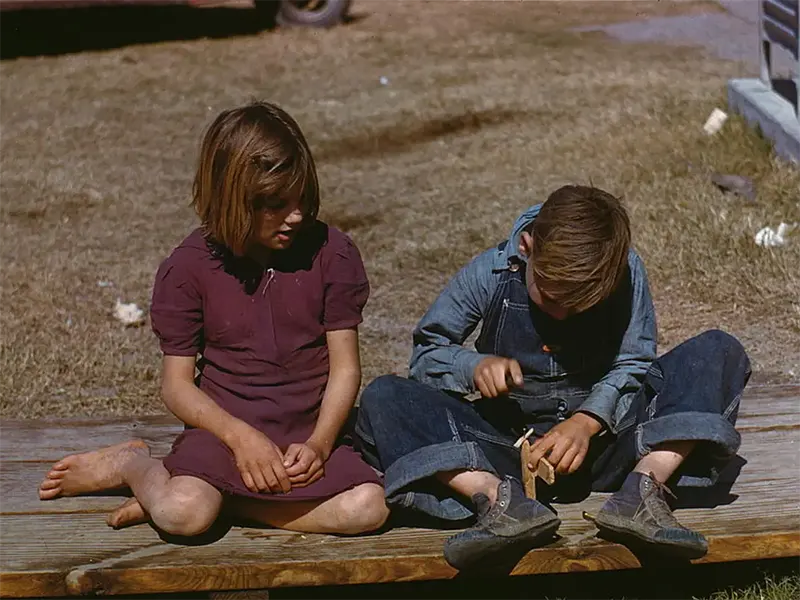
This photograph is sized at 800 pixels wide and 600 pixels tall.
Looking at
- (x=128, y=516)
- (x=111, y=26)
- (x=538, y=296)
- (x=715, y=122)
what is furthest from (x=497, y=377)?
(x=111, y=26)

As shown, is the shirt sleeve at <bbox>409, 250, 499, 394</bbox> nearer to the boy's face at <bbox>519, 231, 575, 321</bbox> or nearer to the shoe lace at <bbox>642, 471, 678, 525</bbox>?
the boy's face at <bbox>519, 231, 575, 321</bbox>

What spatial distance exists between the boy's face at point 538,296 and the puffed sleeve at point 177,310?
77 cm

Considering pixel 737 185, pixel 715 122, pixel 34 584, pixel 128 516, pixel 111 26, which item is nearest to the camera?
pixel 34 584

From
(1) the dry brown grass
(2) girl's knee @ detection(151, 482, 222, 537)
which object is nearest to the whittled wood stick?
(2) girl's knee @ detection(151, 482, 222, 537)

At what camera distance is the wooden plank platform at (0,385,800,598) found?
8.73 feet

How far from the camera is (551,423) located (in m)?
2.99

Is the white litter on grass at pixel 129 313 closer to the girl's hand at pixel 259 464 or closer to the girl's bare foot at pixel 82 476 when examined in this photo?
the girl's bare foot at pixel 82 476

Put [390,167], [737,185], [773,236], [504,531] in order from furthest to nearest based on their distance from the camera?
[390,167], [737,185], [773,236], [504,531]

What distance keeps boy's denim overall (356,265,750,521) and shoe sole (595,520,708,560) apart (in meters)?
0.25

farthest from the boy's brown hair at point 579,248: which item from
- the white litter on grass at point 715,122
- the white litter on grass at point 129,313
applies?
the white litter on grass at point 715,122

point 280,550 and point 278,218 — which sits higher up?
point 278,218

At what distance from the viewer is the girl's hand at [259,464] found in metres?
2.78

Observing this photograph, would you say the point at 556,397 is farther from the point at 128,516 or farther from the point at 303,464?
the point at 128,516

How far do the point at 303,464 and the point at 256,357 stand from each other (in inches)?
11.5
